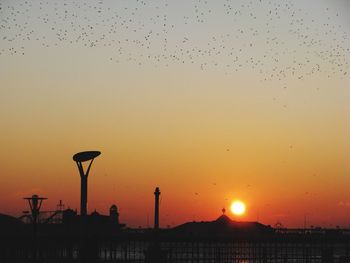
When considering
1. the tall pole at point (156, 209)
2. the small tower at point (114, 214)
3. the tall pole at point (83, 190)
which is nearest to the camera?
the tall pole at point (83, 190)

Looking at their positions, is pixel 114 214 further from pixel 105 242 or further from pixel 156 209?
pixel 156 209

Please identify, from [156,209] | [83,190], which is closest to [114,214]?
[156,209]

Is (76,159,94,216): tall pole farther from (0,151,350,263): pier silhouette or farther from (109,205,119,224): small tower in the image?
(109,205,119,224): small tower

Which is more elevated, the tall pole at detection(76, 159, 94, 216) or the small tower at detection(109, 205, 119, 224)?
the small tower at detection(109, 205, 119, 224)

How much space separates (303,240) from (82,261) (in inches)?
1057

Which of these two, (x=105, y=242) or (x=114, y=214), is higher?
(x=114, y=214)


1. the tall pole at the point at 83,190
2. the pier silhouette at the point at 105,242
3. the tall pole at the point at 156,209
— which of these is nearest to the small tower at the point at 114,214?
the pier silhouette at the point at 105,242

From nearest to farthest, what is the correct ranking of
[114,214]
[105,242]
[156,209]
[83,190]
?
[83,190] < [156,209] < [105,242] < [114,214]

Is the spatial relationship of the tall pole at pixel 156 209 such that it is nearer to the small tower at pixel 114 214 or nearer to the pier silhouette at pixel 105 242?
the pier silhouette at pixel 105 242

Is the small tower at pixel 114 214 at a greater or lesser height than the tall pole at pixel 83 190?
greater

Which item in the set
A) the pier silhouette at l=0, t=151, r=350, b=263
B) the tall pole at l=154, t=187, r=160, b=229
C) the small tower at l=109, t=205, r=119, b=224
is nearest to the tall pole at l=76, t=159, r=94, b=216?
the pier silhouette at l=0, t=151, r=350, b=263

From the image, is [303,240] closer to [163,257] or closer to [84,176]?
[163,257]

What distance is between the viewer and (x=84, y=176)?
83.9ft

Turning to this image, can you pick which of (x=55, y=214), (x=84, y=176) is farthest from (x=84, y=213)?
(x=55, y=214)
